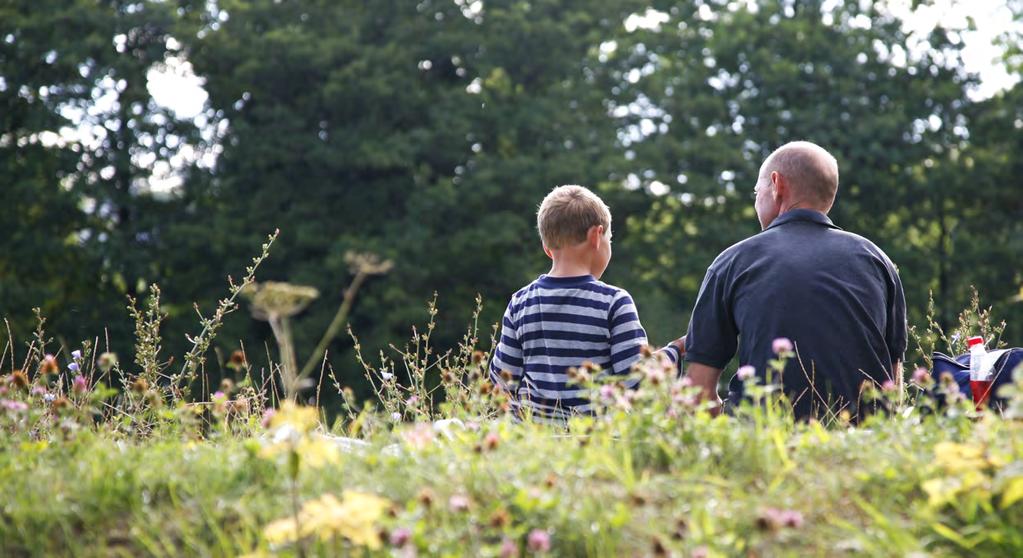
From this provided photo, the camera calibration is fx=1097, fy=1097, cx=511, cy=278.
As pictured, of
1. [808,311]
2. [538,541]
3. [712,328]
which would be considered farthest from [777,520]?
[712,328]

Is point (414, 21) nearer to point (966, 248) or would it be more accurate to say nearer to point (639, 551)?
point (966, 248)

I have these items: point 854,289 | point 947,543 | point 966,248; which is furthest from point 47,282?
point 947,543

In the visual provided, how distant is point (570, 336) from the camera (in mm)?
4488

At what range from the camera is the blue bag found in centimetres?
411

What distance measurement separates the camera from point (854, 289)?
13.9 feet

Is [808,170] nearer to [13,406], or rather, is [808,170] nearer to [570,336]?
[570,336]

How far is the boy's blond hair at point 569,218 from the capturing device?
182 inches

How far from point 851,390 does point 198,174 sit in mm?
17374

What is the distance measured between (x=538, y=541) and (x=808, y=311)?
2.11m

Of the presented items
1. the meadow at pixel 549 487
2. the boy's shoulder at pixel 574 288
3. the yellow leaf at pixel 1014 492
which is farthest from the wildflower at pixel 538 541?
the boy's shoulder at pixel 574 288

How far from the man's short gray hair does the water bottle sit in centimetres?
81

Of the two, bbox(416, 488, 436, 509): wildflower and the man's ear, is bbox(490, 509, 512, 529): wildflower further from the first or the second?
the man's ear

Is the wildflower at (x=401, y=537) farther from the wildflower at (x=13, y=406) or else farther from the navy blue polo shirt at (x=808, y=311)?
the navy blue polo shirt at (x=808, y=311)

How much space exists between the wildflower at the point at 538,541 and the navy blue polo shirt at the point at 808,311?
5.83 ft
